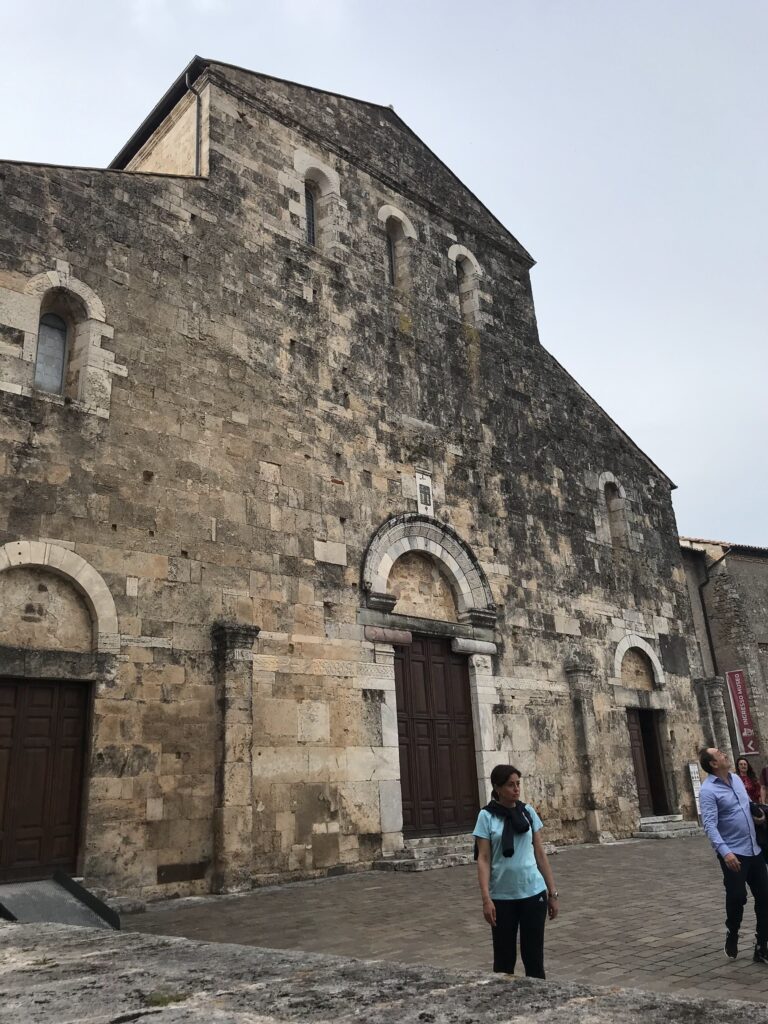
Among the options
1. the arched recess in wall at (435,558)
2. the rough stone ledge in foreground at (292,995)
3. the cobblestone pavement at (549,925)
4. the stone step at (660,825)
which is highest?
the arched recess in wall at (435,558)

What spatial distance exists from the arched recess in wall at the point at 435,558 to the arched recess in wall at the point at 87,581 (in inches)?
153

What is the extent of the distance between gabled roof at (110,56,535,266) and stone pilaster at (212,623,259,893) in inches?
328

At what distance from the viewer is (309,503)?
11266mm

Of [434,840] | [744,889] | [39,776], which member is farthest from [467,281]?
[744,889]

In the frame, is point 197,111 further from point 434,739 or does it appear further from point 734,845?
point 734,845

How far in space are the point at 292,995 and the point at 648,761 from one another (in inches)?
578

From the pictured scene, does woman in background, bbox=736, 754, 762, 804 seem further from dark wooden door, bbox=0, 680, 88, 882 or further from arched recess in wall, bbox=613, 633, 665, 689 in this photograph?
dark wooden door, bbox=0, 680, 88, 882

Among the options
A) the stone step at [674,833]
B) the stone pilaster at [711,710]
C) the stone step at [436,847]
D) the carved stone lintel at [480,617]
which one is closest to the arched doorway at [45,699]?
the stone step at [436,847]

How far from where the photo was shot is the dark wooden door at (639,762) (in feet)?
50.4

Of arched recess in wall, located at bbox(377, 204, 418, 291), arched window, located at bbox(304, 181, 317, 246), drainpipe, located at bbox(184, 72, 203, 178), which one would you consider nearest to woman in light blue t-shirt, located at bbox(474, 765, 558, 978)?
drainpipe, located at bbox(184, 72, 203, 178)

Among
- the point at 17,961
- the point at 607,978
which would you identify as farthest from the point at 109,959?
the point at 607,978

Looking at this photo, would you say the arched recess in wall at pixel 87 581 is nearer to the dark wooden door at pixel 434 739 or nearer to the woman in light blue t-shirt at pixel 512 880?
the dark wooden door at pixel 434 739

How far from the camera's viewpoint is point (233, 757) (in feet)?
30.0

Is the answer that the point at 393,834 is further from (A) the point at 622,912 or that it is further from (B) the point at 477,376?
(B) the point at 477,376
